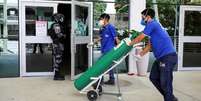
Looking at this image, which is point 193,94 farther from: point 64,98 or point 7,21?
point 7,21

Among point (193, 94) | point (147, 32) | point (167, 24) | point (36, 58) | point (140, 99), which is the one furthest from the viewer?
point (167, 24)

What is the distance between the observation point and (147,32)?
6.30 m

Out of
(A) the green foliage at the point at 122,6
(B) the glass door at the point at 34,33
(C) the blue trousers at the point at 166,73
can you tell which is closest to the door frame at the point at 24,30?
(B) the glass door at the point at 34,33

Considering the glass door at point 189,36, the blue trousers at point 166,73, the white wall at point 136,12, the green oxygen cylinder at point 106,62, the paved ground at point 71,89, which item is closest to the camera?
the blue trousers at point 166,73

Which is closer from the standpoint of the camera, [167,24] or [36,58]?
[36,58]

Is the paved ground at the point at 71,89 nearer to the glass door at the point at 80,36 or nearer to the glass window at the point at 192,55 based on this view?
the glass door at the point at 80,36

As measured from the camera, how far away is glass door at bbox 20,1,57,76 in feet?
32.5

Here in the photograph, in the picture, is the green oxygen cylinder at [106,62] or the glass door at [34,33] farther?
the glass door at [34,33]

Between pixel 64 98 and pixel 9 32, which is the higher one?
pixel 9 32

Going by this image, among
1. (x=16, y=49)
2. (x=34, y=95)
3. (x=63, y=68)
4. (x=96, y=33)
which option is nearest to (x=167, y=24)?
(x=96, y=33)

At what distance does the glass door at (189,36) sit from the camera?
449 inches

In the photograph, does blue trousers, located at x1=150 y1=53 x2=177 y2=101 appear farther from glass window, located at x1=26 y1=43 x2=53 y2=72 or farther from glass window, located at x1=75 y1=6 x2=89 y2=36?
glass window, located at x1=26 y1=43 x2=53 y2=72

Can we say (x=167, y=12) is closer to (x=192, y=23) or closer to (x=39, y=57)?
(x=192, y=23)

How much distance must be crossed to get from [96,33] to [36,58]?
68.3 inches
